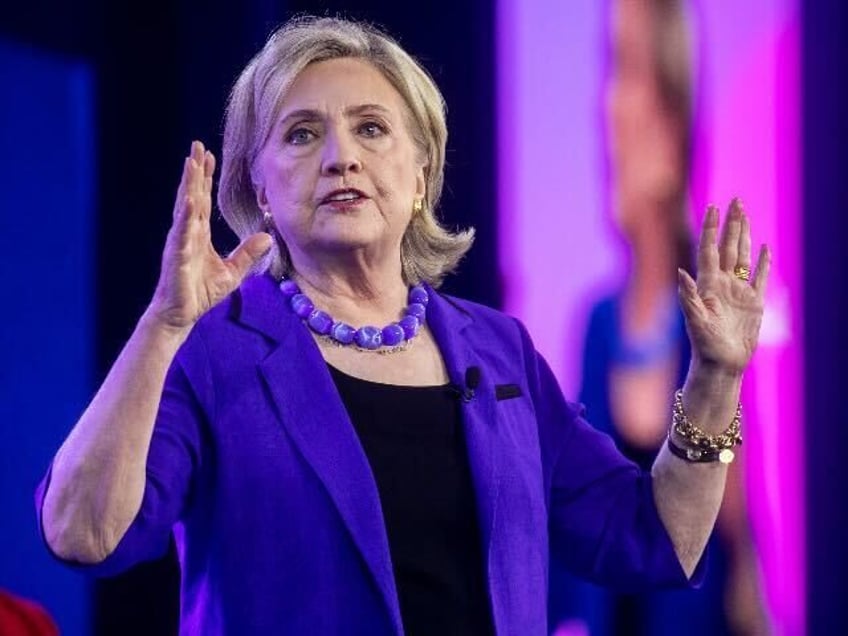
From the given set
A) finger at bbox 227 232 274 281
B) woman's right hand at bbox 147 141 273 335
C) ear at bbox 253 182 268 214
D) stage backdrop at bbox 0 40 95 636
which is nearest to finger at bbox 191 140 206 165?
woman's right hand at bbox 147 141 273 335

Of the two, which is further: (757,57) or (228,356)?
(757,57)

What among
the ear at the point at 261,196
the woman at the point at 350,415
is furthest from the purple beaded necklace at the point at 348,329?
the ear at the point at 261,196

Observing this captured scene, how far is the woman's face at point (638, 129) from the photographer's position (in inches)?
118

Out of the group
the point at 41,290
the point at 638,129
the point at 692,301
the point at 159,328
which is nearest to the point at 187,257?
the point at 159,328

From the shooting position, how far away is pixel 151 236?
310 cm

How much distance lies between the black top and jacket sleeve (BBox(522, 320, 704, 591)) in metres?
0.24

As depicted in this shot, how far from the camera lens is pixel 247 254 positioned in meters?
1.51

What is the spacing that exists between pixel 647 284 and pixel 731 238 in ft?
3.99

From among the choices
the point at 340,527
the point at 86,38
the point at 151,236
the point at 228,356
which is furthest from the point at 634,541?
the point at 86,38

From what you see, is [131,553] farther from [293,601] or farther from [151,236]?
[151,236]

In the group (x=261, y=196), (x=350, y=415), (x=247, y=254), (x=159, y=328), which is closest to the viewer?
(x=159, y=328)

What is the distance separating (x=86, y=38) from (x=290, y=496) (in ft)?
6.12

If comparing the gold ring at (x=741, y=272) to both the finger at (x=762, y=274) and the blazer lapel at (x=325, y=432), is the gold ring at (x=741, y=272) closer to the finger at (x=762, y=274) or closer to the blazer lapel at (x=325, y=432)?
the finger at (x=762, y=274)

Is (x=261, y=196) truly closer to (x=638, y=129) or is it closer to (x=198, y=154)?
(x=198, y=154)
